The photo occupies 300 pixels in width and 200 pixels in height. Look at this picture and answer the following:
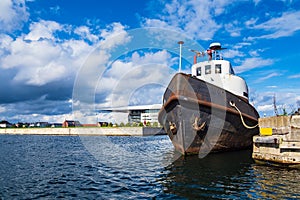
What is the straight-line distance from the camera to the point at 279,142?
11492 mm

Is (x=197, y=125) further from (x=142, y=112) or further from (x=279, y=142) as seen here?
(x=142, y=112)

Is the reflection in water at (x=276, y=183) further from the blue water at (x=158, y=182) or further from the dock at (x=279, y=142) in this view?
the dock at (x=279, y=142)

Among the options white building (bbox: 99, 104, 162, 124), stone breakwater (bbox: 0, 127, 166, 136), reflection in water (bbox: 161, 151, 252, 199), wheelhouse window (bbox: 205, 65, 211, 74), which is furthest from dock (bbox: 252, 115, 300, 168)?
white building (bbox: 99, 104, 162, 124)

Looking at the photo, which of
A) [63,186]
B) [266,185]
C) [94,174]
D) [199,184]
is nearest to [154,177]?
[199,184]

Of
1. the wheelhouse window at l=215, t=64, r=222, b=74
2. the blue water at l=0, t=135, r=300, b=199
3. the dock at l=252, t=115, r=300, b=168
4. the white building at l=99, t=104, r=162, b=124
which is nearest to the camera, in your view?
the blue water at l=0, t=135, r=300, b=199

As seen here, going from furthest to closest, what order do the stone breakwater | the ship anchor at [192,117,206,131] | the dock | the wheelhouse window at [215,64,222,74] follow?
the stone breakwater → the wheelhouse window at [215,64,222,74] → the ship anchor at [192,117,206,131] → the dock

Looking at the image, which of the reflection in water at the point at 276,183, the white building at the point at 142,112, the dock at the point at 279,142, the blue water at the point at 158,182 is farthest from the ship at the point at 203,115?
the white building at the point at 142,112

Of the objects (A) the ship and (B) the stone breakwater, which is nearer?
(A) the ship

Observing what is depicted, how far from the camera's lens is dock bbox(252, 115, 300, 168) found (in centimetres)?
1100

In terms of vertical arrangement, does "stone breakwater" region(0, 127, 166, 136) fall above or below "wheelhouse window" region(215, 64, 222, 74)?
below

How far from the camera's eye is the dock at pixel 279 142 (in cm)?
1100

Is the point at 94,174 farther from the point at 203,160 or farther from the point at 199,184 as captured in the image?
the point at 203,160

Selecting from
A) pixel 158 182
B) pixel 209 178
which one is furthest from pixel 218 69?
pixel 158 182

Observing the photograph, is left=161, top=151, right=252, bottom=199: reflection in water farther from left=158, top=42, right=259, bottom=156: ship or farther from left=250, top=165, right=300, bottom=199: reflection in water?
left=158, top=42, right=259, bottom=156: ship
